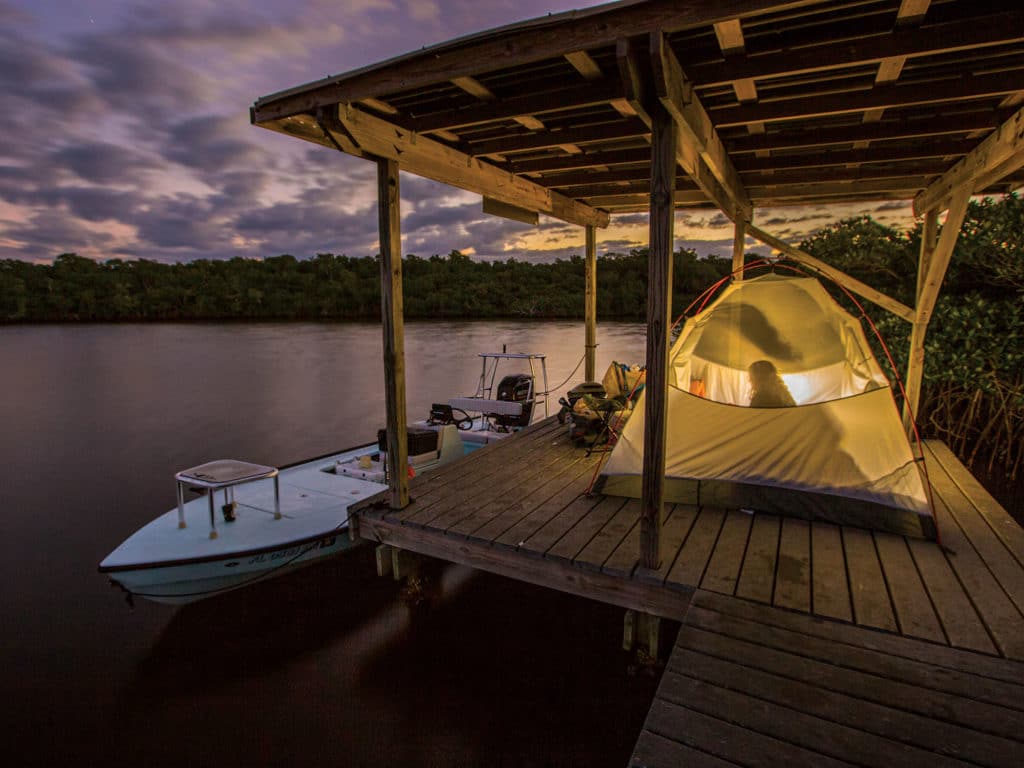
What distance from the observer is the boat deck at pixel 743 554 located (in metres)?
2.78

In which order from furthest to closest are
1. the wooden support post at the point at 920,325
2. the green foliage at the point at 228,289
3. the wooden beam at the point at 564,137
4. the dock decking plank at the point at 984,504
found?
the green foliage at the point at 228,289
the wooden support post at the point at 920,325
the wooden beam at the point at 564,137
the dock decking plank at the point at 984,504

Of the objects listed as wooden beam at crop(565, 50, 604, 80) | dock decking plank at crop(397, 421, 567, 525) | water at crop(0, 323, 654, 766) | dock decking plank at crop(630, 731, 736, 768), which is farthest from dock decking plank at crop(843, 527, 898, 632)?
wooden beam at crop(565, 50, 604, 80)

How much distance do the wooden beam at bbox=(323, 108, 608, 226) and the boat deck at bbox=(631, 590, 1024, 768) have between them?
10.9ft

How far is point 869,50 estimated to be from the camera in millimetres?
2646

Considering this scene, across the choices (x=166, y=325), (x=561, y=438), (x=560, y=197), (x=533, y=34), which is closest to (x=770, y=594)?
(x=533, y=34)

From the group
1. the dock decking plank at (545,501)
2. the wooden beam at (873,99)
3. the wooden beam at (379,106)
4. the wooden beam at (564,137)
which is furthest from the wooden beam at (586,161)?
the dock decking plank at (545,501)

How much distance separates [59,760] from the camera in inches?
160

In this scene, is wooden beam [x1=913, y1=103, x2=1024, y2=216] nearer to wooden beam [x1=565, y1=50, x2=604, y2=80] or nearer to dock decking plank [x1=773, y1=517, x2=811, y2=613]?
wooden beam [x1=565, y1=50, x2=604, y2=80]

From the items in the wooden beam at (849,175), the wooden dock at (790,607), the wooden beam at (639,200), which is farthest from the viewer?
the wooden beam at (639,200)

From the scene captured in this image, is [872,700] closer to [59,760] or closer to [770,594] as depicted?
[770,594]

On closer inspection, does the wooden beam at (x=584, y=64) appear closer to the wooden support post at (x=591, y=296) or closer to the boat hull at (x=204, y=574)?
the wooden support post at (x=591, y=296)

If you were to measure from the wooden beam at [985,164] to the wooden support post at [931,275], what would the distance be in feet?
0.38

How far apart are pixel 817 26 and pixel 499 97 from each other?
175 centimetres

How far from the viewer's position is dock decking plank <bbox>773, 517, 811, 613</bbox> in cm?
285
